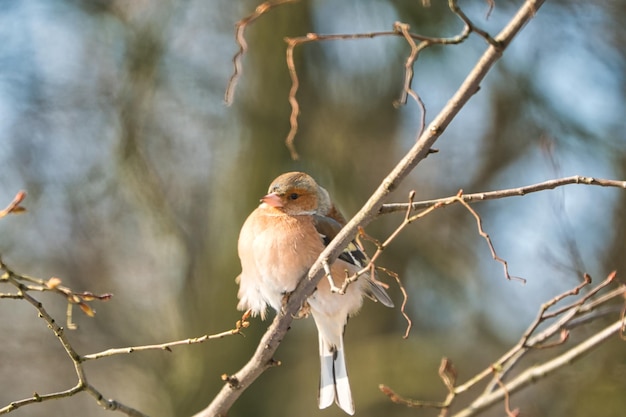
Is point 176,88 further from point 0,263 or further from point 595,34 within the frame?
point 0,263

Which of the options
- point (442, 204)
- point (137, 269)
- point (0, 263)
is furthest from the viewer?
point (137, 269)

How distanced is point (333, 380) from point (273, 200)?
44.5 inches

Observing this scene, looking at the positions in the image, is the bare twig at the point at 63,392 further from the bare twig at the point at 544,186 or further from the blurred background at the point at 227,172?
the blurred background at the point at 227,172

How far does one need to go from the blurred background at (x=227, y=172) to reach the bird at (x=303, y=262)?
337cm

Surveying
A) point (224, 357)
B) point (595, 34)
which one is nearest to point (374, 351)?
point (224, 357)

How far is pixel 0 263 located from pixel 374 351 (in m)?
6.34

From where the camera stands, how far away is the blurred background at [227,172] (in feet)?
27.2

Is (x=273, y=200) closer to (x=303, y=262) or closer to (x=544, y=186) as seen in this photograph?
(x=303, y=262)

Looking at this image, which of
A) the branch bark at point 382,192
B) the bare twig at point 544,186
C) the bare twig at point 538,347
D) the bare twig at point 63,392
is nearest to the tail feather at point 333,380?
the bare twig at point 538,347

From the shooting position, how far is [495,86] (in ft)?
28.0

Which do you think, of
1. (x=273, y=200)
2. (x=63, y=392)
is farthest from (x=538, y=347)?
(x=63, y=392)

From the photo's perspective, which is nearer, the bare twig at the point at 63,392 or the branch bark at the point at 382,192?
the branch bark at the point at 382,192

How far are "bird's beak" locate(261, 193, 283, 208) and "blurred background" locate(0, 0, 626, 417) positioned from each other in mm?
3806

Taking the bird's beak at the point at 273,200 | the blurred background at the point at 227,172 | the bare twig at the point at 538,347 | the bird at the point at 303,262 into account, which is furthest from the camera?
the blurred background at the point at 227,172
